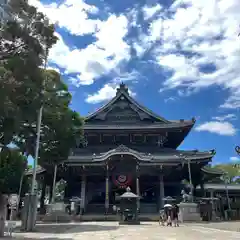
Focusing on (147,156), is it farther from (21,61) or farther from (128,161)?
(21,61)

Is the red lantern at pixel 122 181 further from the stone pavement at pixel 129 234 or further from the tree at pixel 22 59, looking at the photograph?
the tree at pixel 22 59

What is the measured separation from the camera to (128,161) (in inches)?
1414

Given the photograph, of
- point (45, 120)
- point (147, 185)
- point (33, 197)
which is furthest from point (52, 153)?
point (147, 185)

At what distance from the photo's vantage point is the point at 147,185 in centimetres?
3841

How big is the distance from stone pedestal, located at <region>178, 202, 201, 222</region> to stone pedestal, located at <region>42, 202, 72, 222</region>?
11.0 m

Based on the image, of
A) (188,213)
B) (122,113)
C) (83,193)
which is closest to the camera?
(188,213)

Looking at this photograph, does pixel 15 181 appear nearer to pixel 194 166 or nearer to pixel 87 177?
pixel 87 177

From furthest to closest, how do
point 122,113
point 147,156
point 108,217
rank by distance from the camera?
point 122,113 < point 147,156 < point 108,217

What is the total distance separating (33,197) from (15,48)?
8.61 meters

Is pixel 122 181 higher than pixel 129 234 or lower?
higher

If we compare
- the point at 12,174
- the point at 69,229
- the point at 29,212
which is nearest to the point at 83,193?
the point at 12,174

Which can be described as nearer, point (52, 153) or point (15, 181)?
point (52, 153)

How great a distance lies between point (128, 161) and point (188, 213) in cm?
890

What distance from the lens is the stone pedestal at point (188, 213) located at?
30.4m
